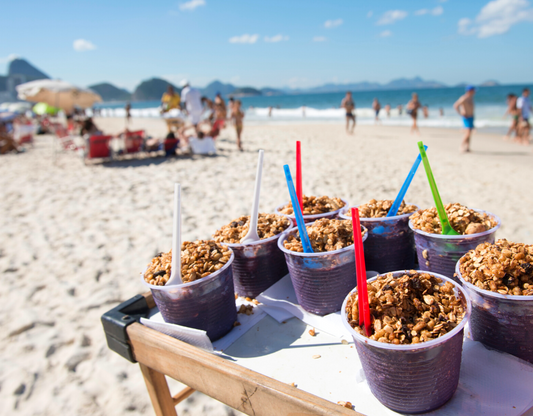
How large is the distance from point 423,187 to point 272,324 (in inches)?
199

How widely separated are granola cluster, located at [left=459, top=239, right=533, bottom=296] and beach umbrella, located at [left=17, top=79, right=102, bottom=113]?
11144mm

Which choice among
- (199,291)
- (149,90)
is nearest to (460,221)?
(199,291)

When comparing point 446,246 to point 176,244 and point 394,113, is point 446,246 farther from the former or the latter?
point 394,113

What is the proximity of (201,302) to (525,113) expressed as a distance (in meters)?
13.2

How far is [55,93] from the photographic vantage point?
10.5 m

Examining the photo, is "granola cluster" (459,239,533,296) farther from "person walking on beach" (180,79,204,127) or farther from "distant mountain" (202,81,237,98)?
"distant mountain" (202,81,237,98)

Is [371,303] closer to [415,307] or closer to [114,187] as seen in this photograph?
[415,307]

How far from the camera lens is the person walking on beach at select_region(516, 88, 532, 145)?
35.1 feet

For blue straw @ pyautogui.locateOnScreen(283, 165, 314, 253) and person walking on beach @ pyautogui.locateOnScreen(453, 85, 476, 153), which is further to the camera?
person walking on beach @ pyautogui.locateOnScreen(453, 85, 476, 153)

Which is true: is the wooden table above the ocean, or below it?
below

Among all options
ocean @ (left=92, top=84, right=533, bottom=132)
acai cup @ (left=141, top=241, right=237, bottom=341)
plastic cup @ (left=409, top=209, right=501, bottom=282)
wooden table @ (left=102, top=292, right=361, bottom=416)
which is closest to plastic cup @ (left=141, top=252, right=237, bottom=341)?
acai cup @ (left=141, top=241, right=237, bottom=341)

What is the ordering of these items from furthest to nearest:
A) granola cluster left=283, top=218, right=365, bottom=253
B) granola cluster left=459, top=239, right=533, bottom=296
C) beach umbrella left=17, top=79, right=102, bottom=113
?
beach umbrella left=17, top=79, right=102, bottom=113 < granola cluster left=283, top=218, right=365, bottom=253 < granola cluster left=459, top=239, right=533, bottom=296

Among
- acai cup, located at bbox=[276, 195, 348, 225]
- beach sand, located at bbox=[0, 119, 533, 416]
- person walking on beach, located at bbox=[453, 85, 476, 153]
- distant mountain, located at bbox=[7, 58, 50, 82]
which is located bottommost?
beach sand, located at bbox=[0, 119, 533, 416]

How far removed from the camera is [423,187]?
573 centimetres
